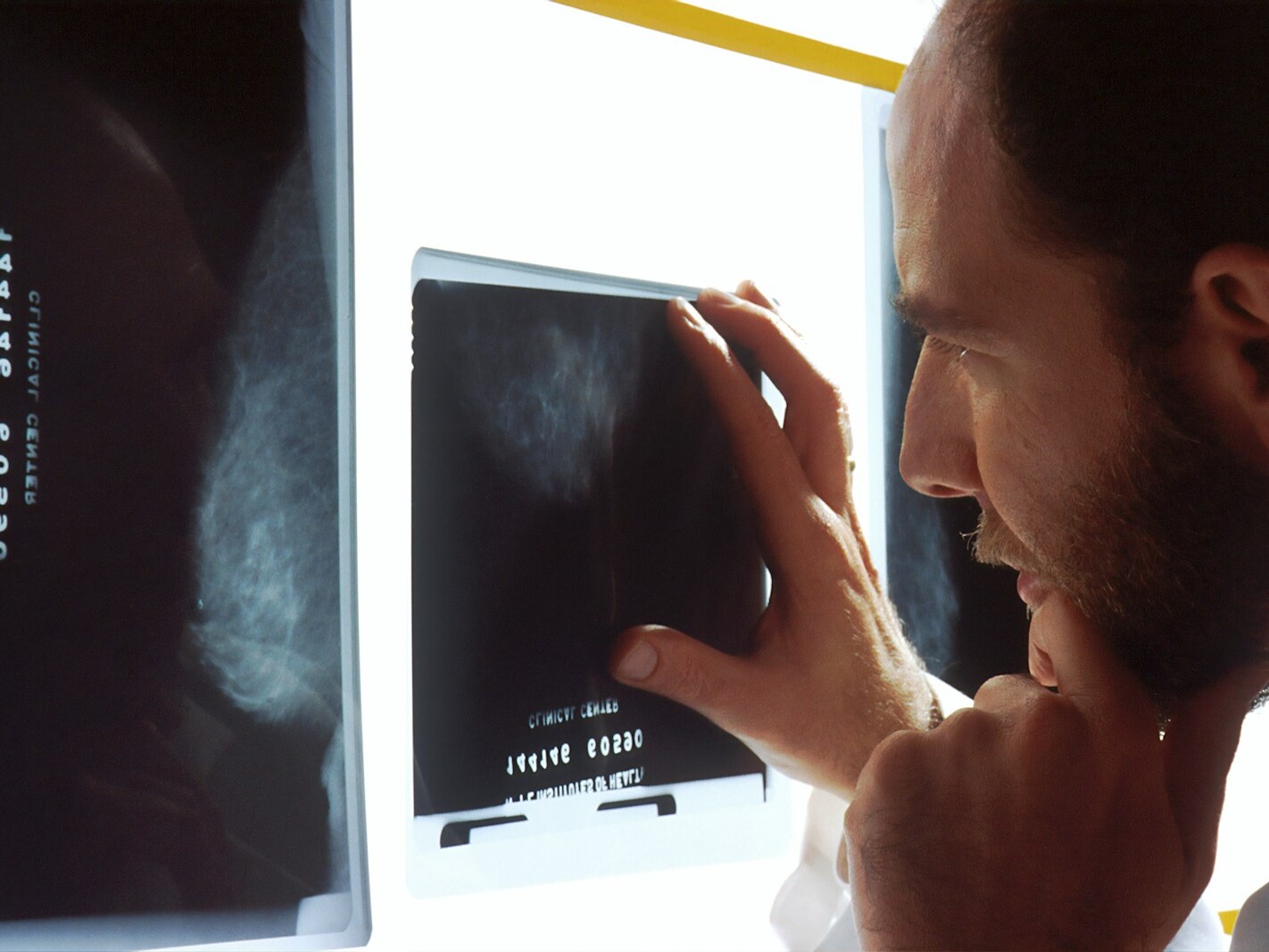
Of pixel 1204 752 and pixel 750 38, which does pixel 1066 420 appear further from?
pixel 750 38

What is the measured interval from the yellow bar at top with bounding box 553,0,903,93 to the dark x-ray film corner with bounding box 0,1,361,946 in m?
0.27

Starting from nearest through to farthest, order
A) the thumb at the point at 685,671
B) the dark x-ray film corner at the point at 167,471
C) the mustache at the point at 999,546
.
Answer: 1. the dark x-ray film corner at the point at 167,471
2. the thumb at the point at 685,671
3. the mustache at the point at 999,546

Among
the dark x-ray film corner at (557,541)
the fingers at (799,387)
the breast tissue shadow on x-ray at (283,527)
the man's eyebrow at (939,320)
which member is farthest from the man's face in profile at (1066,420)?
the breast tissue shadow on x-ray at (283,527)

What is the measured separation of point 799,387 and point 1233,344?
0.33 meters

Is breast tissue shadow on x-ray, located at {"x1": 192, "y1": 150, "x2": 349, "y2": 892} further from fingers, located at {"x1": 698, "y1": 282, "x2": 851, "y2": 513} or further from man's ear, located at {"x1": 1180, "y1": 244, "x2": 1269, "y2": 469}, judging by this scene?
man's ear, located at {"x1": 1180, "y1": 244, "x2": 1269, "y2": 469}

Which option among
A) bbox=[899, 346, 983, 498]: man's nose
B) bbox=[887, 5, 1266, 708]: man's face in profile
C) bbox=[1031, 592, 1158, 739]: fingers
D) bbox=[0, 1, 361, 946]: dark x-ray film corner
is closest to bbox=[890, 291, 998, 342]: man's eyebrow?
bbox=[887, 5, 1266, 708]: man's face in profile

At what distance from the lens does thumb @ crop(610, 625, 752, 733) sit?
762 millimetres

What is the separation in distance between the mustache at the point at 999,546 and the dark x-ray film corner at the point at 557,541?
0.71ft

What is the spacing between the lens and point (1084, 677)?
0.77m

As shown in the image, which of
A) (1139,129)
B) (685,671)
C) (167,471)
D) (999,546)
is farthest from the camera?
(999,546)

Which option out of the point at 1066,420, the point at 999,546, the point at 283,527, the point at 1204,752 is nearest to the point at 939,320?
the point at 1066,420

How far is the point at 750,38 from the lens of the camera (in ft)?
2.88

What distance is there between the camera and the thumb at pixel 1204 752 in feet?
2.45

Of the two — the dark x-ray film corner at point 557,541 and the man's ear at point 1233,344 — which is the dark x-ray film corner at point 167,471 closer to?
the dark x-ray film corner at point 557,541
